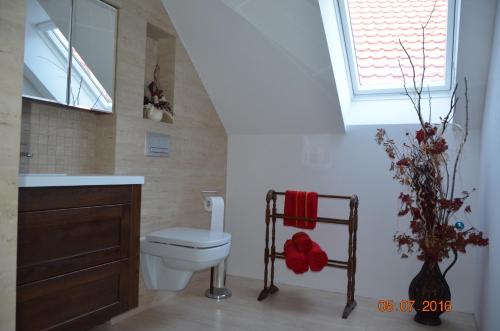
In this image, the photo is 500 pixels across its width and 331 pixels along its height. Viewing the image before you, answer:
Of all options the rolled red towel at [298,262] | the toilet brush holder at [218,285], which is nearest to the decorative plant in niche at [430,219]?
the rolled red towel at [298,262]

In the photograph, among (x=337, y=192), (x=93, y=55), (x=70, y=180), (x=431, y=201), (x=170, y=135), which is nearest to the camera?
(x=70, y=180)

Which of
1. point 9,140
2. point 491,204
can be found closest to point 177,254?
point 9,140

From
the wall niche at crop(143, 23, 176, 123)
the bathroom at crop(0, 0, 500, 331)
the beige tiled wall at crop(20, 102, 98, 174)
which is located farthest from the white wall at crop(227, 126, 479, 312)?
the beige tiled wall at crop(20, 102, 98, 174)

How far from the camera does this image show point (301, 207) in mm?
2832

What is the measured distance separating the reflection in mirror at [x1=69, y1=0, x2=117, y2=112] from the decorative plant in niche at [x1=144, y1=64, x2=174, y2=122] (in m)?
0.34

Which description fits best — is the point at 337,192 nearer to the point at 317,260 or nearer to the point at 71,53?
the point at 317,260

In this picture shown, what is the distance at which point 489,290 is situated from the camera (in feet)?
6.61

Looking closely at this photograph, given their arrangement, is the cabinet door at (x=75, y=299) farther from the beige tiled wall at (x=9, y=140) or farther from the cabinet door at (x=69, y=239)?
the beige tiled wall at (x=9, y=140)

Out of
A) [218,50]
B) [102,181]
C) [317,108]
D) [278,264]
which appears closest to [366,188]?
[317,108]

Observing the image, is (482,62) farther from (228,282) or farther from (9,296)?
(9,296)

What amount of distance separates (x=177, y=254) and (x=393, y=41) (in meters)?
2.19

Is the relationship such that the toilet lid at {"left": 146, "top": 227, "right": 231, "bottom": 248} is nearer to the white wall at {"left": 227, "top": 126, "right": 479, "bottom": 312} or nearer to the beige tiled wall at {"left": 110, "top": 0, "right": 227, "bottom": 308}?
the beige tiled wall at {"left": 110, "top": 0, "right": 227, "bottom": 308}

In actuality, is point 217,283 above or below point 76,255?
below

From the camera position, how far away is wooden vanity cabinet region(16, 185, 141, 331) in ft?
5.25
